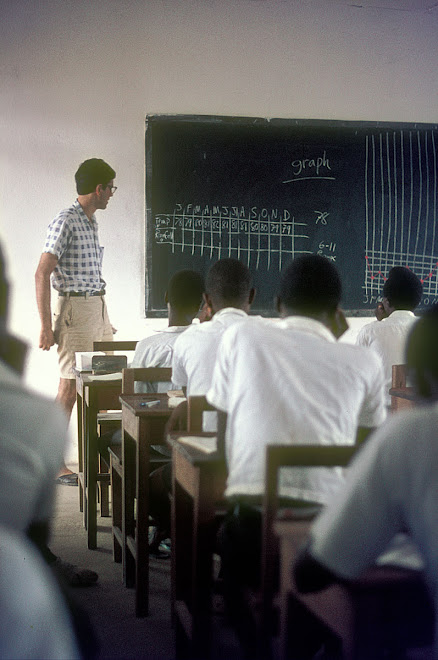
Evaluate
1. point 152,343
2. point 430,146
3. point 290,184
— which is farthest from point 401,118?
point 152,343

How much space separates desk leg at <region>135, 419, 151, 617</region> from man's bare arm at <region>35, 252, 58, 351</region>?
1968 millimetres

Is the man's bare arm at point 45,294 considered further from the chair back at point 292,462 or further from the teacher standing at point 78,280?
Answer: the chair back at point 292,462

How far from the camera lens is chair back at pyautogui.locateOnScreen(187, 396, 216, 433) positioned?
6.39ft

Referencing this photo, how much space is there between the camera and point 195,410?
196 centimetres

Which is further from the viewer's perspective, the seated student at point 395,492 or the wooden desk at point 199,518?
the wooden desk at point 199,518

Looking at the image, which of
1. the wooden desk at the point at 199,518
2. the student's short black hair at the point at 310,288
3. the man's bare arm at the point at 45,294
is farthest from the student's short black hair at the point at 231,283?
the man's bare arm at the point at 45,294

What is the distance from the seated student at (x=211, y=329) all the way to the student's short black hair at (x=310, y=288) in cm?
53

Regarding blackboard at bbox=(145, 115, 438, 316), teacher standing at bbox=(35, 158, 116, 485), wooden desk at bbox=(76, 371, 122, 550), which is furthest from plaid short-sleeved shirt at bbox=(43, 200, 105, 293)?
wooden desk at bbox=(76, 371, 122, 550)

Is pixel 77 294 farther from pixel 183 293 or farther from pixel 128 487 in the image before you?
pixel 128 487

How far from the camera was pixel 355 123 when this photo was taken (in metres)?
4.98

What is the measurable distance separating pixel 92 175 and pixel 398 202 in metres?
2.06

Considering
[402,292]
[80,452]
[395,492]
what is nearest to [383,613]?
[395,492]

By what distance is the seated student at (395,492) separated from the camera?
899mm

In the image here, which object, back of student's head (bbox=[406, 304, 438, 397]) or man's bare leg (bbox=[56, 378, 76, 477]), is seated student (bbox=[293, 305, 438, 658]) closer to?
back of student's head (bbox=[406, 304, 438, 397])
